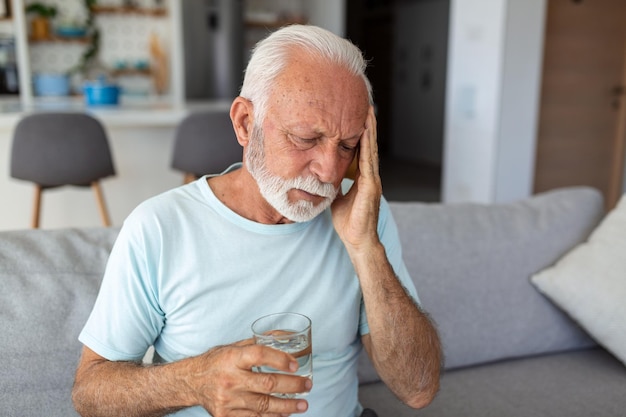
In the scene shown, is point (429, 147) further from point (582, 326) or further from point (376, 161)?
point (376, 161)

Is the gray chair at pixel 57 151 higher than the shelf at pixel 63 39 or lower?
lower

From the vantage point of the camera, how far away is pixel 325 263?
3.91ft

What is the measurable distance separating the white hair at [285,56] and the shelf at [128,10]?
16.3ft

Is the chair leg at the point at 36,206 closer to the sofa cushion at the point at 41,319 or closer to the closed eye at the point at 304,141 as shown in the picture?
the sofa cushion at the point at 41,319

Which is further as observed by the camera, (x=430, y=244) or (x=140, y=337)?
(x=430, y=244)

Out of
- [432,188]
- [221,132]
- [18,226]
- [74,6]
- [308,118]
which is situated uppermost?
[74,6]

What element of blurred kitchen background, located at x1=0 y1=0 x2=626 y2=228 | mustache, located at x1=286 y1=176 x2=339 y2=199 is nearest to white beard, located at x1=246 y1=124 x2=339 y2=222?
mustache, located at x1=286 y1=176 x2=339 y2=199

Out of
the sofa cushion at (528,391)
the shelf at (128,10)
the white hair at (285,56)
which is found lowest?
the sofa cushion at (528,391)

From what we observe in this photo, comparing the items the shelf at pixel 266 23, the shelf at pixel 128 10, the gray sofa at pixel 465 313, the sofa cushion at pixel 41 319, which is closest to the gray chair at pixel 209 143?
the gray sofa at pixel 465 313

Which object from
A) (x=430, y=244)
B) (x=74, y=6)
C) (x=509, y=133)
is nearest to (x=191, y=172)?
(x=430, y=244)

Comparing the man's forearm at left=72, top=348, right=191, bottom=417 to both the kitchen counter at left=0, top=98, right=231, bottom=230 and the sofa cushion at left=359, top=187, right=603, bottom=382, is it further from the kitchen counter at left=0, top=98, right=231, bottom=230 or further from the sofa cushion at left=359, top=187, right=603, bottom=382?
the kitchen counter at left=0, top=98, right=231, bottom=230

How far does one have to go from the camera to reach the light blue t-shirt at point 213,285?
1060mm

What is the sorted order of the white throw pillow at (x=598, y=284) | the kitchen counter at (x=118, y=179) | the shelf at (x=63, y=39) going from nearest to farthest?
1. the white throw pillow at (x=598, y=284)
2. the kitchen counter at (x=118, y=179)
3. the shelf at (x=63, y=39)

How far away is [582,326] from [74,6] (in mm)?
5406
